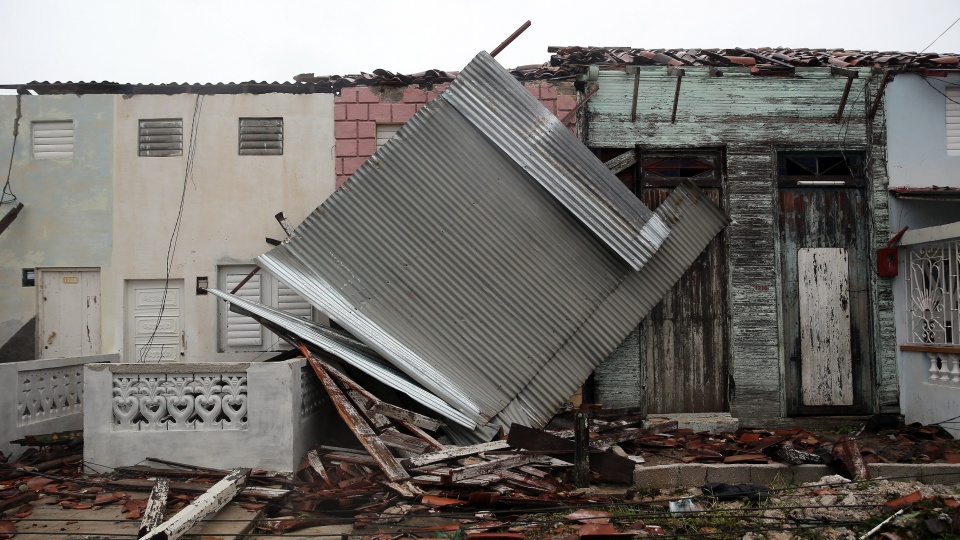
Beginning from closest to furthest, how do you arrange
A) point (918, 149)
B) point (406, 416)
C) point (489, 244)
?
point (406, 416) < point (489, 244) < point (918, 149)

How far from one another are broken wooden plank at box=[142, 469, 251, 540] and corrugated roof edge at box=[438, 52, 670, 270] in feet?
16.3

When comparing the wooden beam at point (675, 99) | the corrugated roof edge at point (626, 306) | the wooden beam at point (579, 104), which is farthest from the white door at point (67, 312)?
the wooden beam at point (675, 99)

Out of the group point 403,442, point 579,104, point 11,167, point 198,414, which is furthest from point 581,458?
point 11,167

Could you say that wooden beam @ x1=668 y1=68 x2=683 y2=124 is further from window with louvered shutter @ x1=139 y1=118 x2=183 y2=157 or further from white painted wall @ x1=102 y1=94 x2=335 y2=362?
window with louvered shutter @ x1=139 y1=118 x2=183 y2=157

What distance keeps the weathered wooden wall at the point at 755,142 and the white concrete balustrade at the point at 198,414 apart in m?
5.04

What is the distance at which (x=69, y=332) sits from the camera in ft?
35.8

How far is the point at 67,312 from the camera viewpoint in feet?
35.9

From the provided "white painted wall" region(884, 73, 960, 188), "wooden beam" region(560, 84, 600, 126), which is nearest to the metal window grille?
"white painted wall" region(884, 73, 960, 188)

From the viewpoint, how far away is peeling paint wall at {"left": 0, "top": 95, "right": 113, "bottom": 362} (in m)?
10.9

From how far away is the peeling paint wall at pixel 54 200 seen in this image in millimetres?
10867

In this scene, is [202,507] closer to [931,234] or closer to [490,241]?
[490,241]

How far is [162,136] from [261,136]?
1539mm

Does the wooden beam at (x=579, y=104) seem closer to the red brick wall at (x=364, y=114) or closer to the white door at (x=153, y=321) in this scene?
the red brick wall at (x=364, y=114)

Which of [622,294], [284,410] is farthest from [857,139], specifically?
[284,410]
